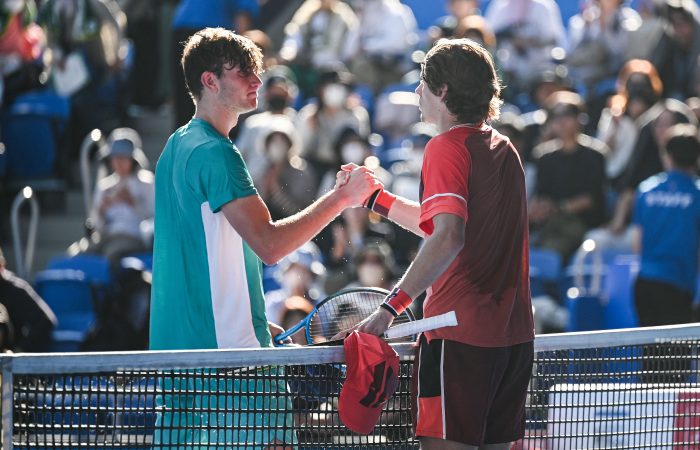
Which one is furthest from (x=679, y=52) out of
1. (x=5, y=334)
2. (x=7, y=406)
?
(x=7, y=406)

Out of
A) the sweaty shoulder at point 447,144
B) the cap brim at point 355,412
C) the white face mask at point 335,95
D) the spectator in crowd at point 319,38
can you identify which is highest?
the spectator in crowd at point 319,38

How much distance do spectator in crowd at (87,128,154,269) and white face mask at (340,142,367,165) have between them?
168cm

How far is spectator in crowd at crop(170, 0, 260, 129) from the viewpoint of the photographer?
40.3 ft

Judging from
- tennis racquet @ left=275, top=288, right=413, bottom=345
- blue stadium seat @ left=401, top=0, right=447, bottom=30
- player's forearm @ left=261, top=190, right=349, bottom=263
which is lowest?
tennis racquet @ left=275, top=288, right=413, bottom=345

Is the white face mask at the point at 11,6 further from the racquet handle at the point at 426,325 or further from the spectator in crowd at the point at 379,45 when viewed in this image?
the racquet handle at the point at 426,325

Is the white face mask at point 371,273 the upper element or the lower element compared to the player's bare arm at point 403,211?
upper

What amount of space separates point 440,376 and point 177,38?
9.28 m

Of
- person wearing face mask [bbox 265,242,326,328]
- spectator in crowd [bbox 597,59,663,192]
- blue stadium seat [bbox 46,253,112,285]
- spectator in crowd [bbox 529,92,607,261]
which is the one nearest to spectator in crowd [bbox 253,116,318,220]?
person wearing face mask [bbox 265,242,326,328]

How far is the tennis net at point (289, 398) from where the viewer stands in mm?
3768

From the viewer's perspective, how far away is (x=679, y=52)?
40.5 feet

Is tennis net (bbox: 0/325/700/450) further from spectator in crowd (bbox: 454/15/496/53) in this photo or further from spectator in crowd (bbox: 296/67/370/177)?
spectator in crowd (bbox: 454/15/496/53)

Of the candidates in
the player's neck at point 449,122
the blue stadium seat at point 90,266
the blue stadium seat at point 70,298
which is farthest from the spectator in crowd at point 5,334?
the player's neck at point 449,122

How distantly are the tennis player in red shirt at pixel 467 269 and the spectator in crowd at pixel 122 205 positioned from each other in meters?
6.76

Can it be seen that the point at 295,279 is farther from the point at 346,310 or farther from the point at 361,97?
the point at 346,310
